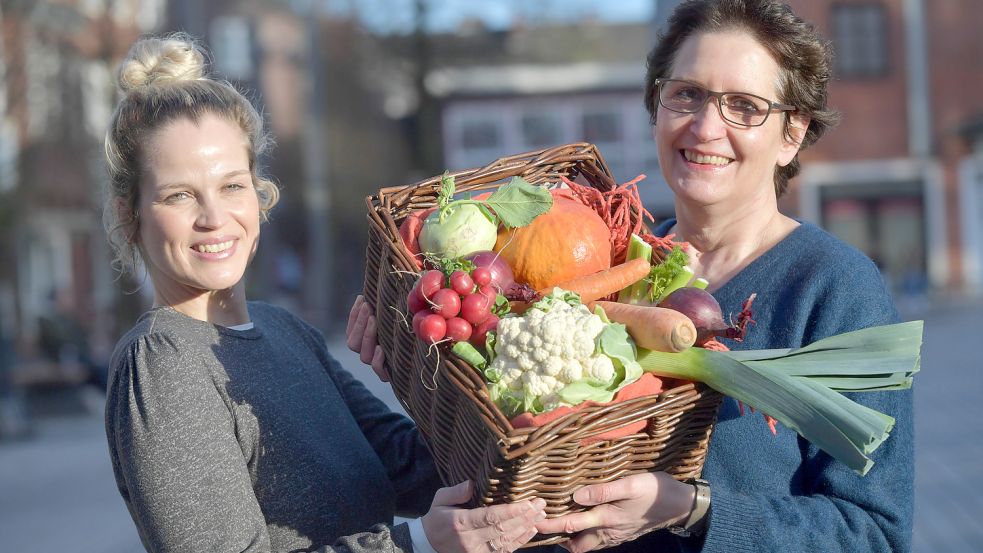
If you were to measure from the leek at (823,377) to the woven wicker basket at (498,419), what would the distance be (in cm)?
7

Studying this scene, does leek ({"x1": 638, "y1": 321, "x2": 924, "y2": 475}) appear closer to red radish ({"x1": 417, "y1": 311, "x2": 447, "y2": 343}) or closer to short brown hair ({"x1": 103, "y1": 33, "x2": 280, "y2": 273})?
red radish ({"x1": 417, "y1": 311, "x2": 447, "y2": 343})

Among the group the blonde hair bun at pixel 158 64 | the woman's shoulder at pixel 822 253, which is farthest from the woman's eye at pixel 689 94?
the blonde hair bun at pixel 158 64

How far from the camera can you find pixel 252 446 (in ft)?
→ 6.98

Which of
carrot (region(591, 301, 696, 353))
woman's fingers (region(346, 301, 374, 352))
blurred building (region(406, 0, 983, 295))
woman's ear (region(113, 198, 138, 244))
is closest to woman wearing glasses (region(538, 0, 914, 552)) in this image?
carrot (region(591, 301, 696, 353))

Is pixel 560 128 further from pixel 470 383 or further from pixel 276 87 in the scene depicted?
pixel 470 383

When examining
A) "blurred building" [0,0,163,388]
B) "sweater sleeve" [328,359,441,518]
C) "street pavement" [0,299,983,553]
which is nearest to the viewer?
"sweater sleeve" [328,359,441,518]

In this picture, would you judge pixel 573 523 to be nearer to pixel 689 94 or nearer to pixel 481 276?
pixel 481 276

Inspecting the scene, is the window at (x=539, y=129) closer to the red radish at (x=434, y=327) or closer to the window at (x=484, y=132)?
the window at (x=484, y=132)

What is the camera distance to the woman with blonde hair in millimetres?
1913

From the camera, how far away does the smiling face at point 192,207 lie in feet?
7.14

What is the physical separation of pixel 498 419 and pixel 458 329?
0.19 m

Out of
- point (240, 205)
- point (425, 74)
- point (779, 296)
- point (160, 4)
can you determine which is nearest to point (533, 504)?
point (779, 296)

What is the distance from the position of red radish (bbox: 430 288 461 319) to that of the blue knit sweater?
2.22 ft

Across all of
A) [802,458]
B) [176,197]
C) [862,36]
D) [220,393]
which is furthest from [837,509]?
[862,36]
